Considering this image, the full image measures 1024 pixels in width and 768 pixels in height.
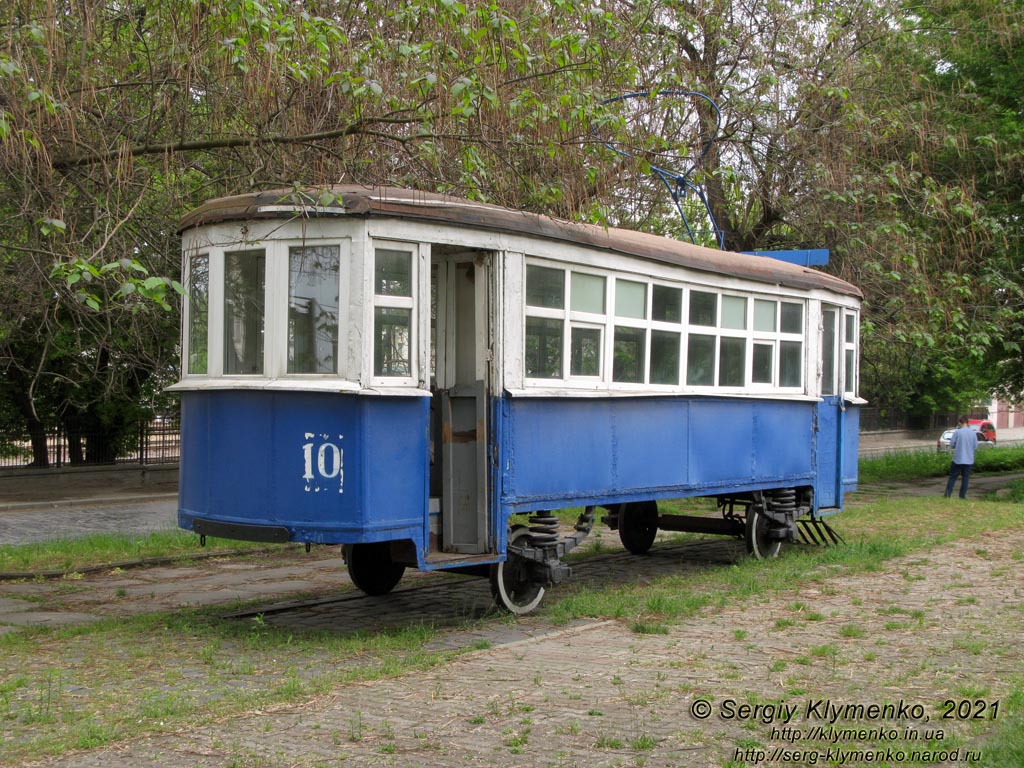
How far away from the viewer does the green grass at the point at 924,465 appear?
28.4 metres

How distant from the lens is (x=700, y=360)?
11.6 meters

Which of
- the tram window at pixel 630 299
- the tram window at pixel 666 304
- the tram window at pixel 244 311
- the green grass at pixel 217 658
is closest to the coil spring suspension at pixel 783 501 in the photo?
the green grass at pixel 217 658

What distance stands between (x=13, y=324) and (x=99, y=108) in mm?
4718

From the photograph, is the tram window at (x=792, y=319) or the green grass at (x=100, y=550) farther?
the tram window at (x=792, y=319)

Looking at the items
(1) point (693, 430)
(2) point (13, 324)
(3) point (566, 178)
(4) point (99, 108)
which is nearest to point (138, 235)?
(4) point (99, 108)

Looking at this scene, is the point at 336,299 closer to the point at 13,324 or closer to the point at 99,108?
the point at 99,108

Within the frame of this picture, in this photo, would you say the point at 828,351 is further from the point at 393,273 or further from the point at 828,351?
the point at 393,273

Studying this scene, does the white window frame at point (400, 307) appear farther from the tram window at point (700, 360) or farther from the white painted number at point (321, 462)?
the tram window at point (700, 360)

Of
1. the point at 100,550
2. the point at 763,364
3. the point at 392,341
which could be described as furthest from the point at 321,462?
the point at 100,550

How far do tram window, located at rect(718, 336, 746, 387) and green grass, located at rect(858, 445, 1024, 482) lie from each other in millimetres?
15879

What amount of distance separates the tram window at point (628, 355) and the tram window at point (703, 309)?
921mm

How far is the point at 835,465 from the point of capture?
14.2m

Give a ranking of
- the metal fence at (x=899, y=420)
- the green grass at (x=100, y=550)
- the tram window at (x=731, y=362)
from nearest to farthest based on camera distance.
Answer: the tram window at (x=731, y=362)
the green grass at (x=100, y=550)
the metal fence at (x=899, y=420)

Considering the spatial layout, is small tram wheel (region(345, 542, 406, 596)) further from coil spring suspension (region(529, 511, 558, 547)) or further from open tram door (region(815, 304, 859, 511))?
open tram door (region(815, 304, 859, 511))
